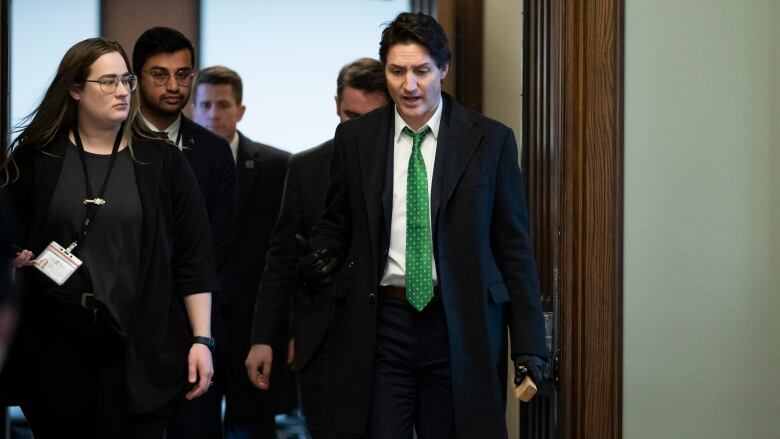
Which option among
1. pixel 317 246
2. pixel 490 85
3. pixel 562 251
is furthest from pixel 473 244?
pixel 490 85

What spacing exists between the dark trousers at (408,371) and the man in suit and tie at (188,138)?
115 centimetres

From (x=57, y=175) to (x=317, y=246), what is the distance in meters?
0.66

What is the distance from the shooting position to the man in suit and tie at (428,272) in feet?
9.75

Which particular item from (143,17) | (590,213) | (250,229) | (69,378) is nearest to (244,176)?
(250,229)

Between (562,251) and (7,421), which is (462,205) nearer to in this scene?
(562,251)

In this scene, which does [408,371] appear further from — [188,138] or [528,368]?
[188,138]

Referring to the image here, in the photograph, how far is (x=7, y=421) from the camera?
13.9ft

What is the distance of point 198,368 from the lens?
3.08m

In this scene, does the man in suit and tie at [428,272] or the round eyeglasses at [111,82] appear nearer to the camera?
the man in suit and tie at [428,272]

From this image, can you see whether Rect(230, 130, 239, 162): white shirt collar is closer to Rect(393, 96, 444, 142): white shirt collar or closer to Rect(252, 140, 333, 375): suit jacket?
Rect(252, 140, 333, 375): suit jacket

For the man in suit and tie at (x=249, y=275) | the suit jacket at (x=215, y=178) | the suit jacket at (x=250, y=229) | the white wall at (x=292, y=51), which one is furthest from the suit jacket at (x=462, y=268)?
the white wall at (x=292, y=51)

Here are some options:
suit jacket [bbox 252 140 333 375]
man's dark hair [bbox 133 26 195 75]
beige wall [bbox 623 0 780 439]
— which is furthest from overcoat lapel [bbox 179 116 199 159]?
beige wall [bbox 623 0 780 439]

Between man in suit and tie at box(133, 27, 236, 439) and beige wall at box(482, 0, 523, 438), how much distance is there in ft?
3.26

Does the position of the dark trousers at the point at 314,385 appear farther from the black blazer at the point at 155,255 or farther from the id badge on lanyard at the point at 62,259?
the id badge on lanyard at the point at 62,259
